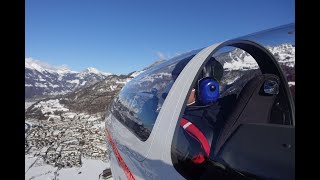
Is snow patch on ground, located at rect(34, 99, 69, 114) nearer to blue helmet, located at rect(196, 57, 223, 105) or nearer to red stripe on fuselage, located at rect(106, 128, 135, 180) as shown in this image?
red stripe on fuselage, located at rect(106, 128, 135, 180)

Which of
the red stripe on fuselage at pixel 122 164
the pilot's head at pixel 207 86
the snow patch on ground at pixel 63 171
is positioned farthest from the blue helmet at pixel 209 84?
the snow patch on ground at pixel 63 171

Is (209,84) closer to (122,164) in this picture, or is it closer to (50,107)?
(122,164)

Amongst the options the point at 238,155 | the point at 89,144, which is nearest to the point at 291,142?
the point at 238,155

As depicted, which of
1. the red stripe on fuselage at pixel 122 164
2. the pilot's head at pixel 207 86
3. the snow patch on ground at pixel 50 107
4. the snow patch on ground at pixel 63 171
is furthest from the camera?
the snow patch on ground at pixel 50 107

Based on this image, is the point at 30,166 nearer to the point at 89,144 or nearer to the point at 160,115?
the point at 89,144

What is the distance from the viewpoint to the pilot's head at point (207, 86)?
2.30 meters

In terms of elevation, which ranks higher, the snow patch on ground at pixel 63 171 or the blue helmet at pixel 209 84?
the blue helmet at pixel 209 84

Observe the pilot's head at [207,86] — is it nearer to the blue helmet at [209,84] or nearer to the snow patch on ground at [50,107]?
the blue helmet at [209,84]

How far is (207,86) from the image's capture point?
7.63 ft

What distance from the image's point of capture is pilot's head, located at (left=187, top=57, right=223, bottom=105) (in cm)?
230

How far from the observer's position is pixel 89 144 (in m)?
50.8

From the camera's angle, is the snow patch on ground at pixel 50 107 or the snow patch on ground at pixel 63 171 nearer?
the snow patch on ground at pixel 63 171

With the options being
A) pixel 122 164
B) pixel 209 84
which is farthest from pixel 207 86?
pixel 122 164
